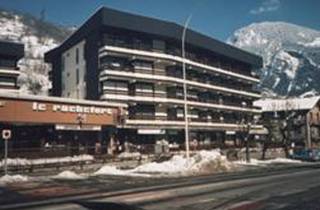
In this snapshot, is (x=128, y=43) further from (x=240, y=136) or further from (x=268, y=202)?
(x=268, y=202)

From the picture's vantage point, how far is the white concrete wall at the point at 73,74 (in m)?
72.9

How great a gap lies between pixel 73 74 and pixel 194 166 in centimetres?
3813

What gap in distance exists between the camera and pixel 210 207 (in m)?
18.1

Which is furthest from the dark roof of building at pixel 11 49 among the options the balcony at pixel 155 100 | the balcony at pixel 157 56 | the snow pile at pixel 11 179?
the snow pile at pixel 11 179

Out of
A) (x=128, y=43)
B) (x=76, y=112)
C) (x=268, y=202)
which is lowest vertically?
(x=268, y=202)

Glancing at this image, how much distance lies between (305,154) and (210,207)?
171ft

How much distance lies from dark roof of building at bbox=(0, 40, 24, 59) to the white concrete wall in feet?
25.3

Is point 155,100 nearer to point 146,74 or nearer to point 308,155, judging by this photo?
point 146,74

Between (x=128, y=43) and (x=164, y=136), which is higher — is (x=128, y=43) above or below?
above

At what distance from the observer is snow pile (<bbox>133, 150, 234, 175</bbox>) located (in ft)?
135

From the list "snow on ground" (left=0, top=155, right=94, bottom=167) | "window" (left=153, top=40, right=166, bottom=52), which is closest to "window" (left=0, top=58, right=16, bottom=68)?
"window" (left=153, top=40, right=166, bottom=52)

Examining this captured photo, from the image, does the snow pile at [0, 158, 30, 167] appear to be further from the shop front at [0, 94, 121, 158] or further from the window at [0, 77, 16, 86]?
the window at [0, 77, 16, 86]

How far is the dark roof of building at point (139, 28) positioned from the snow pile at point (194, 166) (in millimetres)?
28017

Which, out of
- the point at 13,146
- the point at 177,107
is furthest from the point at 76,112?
the point at 177,107
